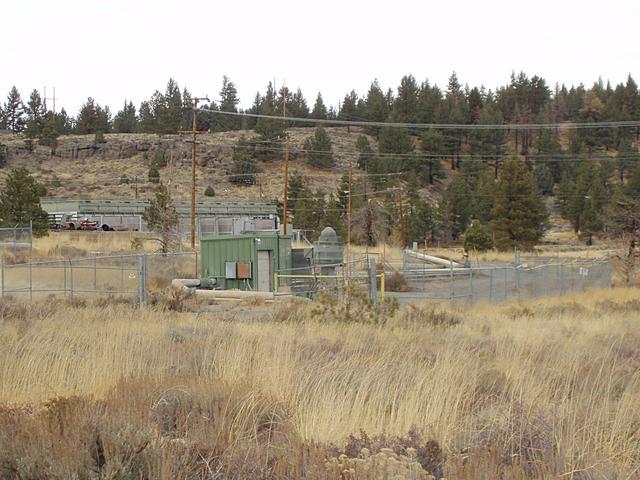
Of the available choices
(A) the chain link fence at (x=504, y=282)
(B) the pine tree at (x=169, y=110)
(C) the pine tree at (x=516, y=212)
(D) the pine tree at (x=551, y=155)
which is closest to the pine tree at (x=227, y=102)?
(B) the pine tree at (x=169, y=110)

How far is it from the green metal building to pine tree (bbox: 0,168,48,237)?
955 inches

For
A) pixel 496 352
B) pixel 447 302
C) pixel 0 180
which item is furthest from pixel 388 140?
pixel 496 352

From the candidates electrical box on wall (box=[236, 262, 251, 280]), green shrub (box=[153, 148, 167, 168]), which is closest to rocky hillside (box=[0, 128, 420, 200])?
green shrub (box=[153, 148, 167, 168])

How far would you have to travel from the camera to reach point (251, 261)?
32.2 metres

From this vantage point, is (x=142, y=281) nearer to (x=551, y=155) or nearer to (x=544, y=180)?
(x=544, y=180)

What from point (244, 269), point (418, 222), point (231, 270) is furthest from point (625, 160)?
point (231, 270)

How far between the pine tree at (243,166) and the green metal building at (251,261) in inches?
2920

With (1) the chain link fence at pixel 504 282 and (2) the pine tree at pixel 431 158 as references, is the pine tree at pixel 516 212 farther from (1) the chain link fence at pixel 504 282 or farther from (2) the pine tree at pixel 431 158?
(2) the pine tree at pixel 431 158

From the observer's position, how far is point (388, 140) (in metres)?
110

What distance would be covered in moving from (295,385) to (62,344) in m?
3.53

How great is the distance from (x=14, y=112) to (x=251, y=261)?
484ft

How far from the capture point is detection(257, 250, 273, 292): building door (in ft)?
105

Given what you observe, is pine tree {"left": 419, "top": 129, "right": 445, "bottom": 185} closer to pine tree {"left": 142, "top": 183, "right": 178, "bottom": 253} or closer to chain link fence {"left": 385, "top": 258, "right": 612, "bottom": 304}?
pine tree {"left": 142, "top": 183, "right": 178, "bottom": 253}

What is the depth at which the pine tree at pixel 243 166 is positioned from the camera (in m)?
108
